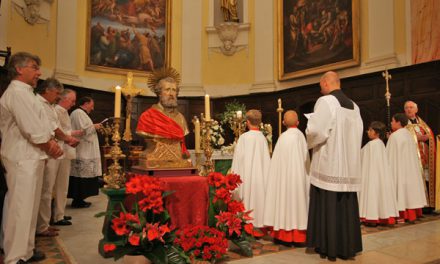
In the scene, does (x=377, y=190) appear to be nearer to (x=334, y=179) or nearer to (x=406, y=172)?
(x=406, y=172)

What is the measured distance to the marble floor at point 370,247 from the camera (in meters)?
3.58

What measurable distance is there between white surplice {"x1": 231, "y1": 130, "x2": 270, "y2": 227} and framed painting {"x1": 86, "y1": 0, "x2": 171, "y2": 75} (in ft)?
26.2

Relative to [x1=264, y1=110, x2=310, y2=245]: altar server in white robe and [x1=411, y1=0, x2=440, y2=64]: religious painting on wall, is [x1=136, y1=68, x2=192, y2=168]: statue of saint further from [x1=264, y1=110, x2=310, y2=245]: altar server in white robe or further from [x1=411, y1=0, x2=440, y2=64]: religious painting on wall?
[x1=411, y1=0, x2=440, y2=64]: religious painting on wall

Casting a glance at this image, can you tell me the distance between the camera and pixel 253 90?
1222 centimetres

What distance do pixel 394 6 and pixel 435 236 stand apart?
6.45 metres

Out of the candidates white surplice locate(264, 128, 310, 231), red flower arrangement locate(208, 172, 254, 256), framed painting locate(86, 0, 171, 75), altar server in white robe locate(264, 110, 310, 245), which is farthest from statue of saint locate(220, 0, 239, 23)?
red flower arrangement locate(208, 172, 254, 256)

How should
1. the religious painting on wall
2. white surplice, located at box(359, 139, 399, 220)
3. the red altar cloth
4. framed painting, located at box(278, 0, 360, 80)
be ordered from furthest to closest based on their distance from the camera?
1. framed painting, located at box(278, 0, 360, 80)
2. the religious painting on wall
3. white surplice, located at box(359, 139, 399, 220)
4. the red altar cloth

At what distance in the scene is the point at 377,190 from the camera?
5.17 metres

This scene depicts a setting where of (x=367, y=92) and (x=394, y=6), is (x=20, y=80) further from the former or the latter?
(x=394, y=6)

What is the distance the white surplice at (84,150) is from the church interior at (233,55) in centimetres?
36

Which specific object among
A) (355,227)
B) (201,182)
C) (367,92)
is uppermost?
(367,92)

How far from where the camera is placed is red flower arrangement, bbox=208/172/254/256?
3.61 metres

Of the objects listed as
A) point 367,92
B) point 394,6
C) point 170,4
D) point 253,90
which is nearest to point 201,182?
point 367,92

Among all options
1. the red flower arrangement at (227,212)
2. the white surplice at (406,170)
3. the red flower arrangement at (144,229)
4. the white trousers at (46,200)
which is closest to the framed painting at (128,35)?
the white trousers at (46,200)
